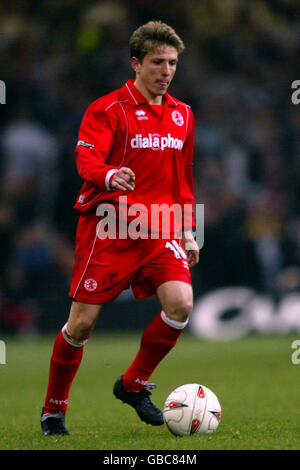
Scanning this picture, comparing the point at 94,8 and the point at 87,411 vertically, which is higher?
the point at 94,8

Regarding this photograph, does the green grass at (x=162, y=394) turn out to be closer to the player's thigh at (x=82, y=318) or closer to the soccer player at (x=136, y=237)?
the soccer player at (x=136, y=237)

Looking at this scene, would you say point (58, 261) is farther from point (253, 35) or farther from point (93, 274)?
point (93, 274)

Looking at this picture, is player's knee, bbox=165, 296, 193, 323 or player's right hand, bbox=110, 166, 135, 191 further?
player's knee, bbox=165, 296, 193, 323

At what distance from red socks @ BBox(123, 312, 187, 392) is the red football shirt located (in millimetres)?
557

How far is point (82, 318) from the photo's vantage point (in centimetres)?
484

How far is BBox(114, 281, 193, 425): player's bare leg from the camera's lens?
15.6 ft

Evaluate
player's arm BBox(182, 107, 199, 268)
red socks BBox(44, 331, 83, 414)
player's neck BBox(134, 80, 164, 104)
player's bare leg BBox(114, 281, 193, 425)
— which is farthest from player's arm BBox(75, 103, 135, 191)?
red socks BBox(44, 331, 83, 414)

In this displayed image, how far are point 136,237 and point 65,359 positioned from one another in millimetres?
797

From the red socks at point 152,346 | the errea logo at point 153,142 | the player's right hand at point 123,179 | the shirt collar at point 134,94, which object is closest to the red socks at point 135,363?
the red socks at point 152,346

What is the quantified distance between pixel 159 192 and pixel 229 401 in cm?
200

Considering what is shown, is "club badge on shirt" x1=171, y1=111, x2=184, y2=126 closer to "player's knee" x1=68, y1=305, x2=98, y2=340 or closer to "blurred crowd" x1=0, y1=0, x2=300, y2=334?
"player's knee" x1=68, y1=305, x2=98, y2=340

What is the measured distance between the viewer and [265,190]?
12766 mm

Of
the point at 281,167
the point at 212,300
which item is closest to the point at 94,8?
the point at 281,167

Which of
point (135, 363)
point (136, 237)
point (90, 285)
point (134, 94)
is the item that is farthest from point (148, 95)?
point (135, 363)
